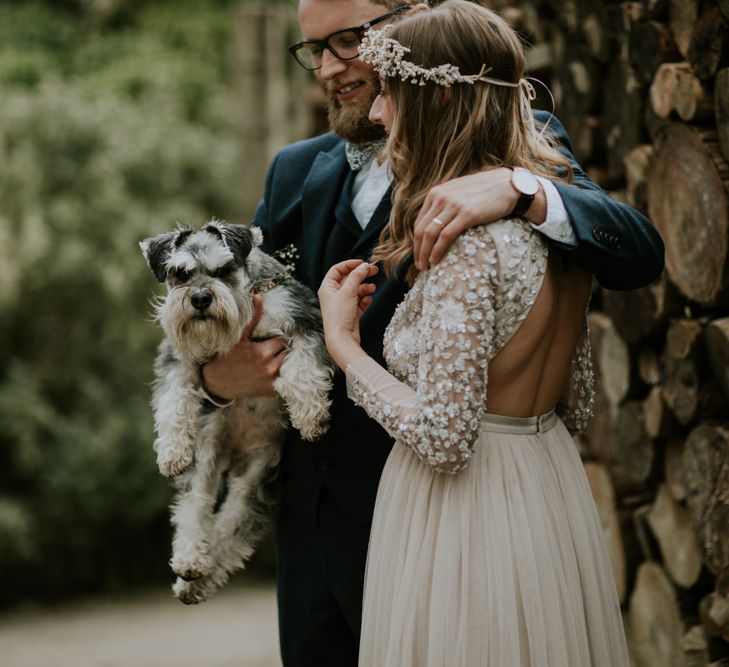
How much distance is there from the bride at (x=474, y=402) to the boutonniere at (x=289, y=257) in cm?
71

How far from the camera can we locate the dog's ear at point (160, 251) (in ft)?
9.55

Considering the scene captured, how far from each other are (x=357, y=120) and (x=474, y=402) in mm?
1150

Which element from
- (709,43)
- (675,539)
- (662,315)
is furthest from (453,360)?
(675,539)

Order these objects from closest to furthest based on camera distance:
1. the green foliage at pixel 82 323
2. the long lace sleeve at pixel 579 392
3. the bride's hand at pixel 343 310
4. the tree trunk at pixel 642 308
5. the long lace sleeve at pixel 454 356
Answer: the long lace sleeve at pixel 454 356, the bride's hand at pixel 343 310, the long lace sleeve at pixel 579 392, the tree trunk at pixel 642 308, the green foliage at pixel 82 323

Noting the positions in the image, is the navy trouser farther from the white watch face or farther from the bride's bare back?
the white watch face

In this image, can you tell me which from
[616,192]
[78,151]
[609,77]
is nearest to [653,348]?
[616,192]

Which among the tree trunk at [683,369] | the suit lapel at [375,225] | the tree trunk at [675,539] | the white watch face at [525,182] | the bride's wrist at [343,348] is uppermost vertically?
the white watch face at [525,182]

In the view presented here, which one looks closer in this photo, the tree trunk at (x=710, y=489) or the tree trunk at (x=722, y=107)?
the tree trunk at (x=722, y=107)

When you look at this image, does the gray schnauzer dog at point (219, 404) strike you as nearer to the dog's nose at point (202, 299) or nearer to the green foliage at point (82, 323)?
the dog's nose at point (202, 299)

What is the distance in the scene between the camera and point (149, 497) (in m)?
7.83

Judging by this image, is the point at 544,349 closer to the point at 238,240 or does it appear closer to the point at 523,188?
the point at 523,188

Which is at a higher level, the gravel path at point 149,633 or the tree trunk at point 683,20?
the tree trunk at point 683,20

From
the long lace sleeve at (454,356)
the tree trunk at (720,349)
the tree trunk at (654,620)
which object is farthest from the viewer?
the tree trunk at (654,620)

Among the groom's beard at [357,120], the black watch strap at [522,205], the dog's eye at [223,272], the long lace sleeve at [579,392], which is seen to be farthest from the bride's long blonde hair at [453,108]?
the dog's eye at [223,272]
